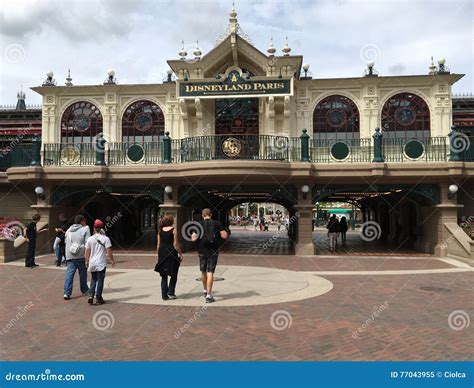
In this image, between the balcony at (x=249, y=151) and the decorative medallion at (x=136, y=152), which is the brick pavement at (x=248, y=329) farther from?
the decorative medallion at (x=136, y=152)

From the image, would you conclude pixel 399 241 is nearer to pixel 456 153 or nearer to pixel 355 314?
pixel 456 153

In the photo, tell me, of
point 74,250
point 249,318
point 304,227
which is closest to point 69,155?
point 304,227

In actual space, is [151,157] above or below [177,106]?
below

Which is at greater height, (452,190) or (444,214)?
(452,190)

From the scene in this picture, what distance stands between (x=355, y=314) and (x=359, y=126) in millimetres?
13191

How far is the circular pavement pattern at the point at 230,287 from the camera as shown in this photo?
8.21m

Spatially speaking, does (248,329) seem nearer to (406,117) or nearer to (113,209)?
(406,117)

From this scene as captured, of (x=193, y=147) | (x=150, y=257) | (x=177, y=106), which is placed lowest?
(x=150, y=257)

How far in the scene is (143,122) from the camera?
20.1m

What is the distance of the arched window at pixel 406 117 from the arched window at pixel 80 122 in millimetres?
13991

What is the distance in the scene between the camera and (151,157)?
18.5 metres

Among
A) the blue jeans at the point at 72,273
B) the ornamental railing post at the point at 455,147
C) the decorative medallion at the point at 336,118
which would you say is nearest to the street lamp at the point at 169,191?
the blue jeans at the point at 72,273

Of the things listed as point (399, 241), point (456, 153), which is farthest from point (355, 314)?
point (399, 241)

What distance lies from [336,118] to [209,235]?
13.1 m
